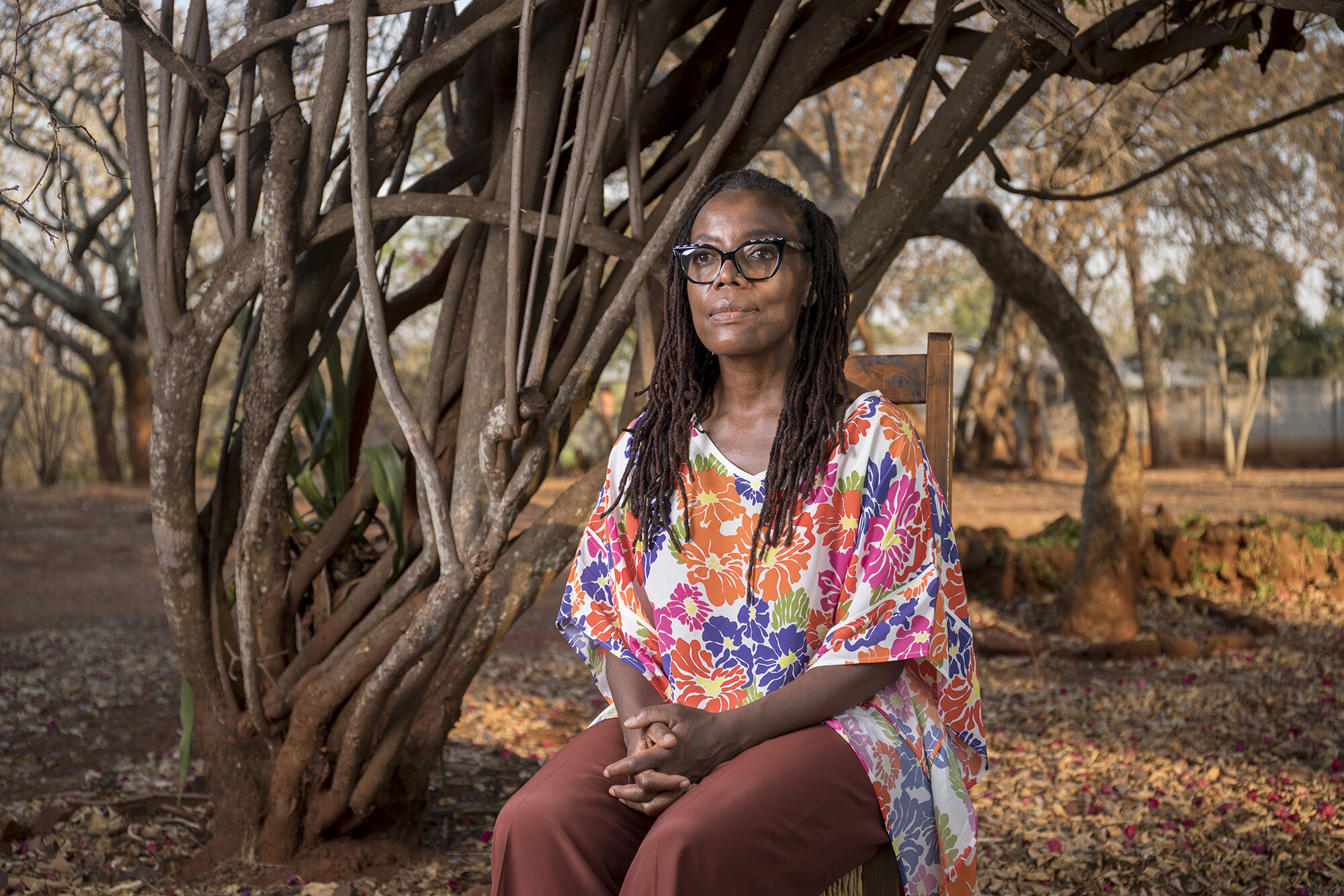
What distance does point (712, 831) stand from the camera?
55.9 inches

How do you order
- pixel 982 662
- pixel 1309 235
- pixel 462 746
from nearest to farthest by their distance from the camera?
pixel 462 746 → pixel 982 662 → pixel 1309 235

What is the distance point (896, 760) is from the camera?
1609mm

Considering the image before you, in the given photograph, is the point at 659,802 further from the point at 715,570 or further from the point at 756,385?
the point at 756,385

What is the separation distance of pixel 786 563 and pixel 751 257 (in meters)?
0.50

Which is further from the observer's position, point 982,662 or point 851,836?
point 982,662

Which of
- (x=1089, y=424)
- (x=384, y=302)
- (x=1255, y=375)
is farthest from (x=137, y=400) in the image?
(x=1255, y=375)

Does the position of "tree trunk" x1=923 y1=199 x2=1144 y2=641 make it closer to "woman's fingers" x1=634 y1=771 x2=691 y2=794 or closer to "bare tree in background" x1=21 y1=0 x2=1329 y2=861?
"bare tree in background" x1=21 y1=0 x2=1329 y2=861

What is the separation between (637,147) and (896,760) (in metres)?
1.58

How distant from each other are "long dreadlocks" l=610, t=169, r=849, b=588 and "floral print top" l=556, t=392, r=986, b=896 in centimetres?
2

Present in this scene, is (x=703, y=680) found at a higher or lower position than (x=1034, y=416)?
higher

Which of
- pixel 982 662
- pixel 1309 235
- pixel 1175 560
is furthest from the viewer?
pixel 1309 235

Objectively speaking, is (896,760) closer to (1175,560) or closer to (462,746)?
(462,746)

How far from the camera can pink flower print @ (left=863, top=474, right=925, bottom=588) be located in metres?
1.65

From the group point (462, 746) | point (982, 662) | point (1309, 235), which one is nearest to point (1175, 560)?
point (982, 662)
